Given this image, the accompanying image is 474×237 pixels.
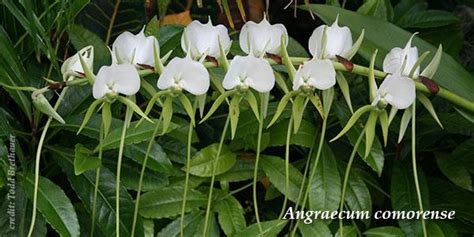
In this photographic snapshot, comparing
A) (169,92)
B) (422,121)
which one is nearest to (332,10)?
(422,121)

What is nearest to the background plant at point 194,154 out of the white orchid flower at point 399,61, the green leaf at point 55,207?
the green leaf at point 55,207

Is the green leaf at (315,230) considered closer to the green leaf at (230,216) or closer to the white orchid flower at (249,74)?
the green leaf at (230,216)

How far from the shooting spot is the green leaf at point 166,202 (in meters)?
0.74

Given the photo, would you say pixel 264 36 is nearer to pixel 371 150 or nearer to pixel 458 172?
pixel 371 150

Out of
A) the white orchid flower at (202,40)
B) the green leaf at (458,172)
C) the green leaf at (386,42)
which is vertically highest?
the white orchid flower at (202,40)

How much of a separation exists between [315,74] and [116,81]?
0.48 ft

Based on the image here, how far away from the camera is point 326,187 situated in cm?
73

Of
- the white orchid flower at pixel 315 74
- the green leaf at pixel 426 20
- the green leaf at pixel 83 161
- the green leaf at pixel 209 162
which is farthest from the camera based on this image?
the green leaf at pixel 426 20

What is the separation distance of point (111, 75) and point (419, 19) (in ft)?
1.89

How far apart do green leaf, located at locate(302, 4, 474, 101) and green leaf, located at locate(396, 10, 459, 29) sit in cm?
21

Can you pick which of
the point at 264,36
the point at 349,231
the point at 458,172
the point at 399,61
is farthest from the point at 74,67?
the point at 458,172

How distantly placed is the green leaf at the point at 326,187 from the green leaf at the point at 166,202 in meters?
0.13

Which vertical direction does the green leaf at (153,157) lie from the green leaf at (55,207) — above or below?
above

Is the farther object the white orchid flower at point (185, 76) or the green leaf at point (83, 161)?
the green leaf at point (83, 161)
